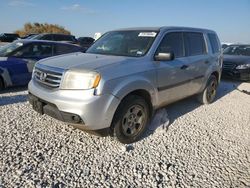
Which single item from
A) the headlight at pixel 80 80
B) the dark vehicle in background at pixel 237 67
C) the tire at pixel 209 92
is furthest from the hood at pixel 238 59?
the headlight at pixel 80 80

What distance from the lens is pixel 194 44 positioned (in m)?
5.27

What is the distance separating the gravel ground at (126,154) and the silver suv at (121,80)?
0.39 m

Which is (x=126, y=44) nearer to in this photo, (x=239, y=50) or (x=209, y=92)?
(x=209, y=92)

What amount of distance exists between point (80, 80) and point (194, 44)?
10.2 ft

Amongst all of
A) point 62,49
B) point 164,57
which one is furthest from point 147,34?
point 62,49

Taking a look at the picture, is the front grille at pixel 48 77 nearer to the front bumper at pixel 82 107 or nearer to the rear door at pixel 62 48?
the front bumper at pixel 82 107

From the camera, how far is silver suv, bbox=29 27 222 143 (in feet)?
10.5

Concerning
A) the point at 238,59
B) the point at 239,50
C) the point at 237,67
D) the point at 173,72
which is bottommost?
the point at 237,67

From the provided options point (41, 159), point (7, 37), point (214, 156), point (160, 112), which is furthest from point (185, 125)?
point (7, 37)

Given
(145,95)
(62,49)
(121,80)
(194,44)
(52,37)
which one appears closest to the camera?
(121,80)

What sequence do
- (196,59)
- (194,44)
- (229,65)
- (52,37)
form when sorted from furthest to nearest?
(52,37)
(229,65)
(194,44)
(196,59)

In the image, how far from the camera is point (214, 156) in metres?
3.56

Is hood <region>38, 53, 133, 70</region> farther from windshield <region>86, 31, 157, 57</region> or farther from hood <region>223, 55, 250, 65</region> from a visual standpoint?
hood <region>223, 55, 250, 65</region>

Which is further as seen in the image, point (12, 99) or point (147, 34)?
point (12, 99)
